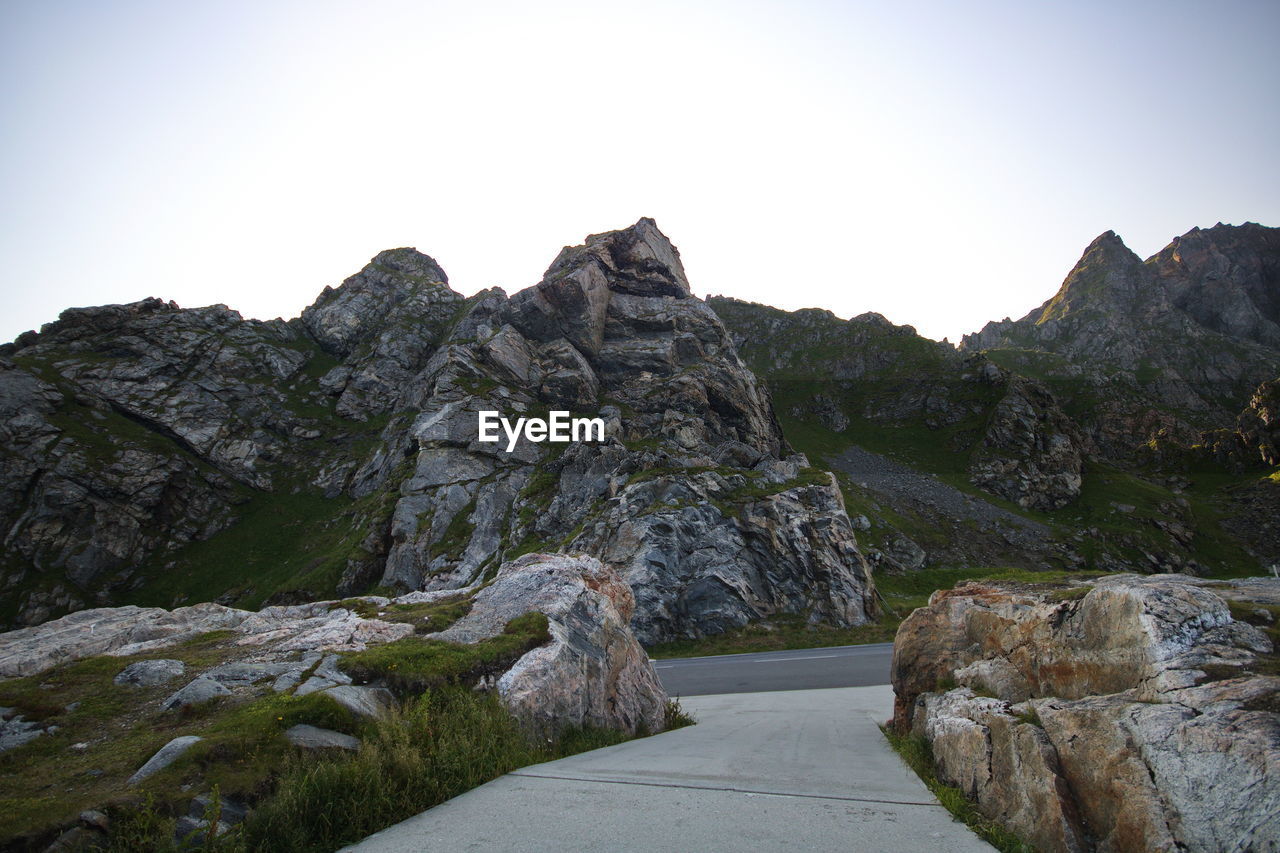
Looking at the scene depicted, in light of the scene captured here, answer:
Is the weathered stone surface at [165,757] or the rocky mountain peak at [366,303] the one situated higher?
the rocky mountain peak at [366,303]

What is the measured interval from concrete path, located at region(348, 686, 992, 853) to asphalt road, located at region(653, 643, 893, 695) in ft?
27.5

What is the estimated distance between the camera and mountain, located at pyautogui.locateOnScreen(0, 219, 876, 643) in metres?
34.2

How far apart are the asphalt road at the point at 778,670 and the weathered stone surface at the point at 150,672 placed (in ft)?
39.1

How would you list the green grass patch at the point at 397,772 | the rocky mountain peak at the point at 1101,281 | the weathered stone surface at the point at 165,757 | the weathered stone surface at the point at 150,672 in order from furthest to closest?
the rocky mountain peak at the point at 1101,281 < the weathered stone surface at the point at 150,672 < the weathered stone surface at the point at 165,757 < the green grass patch at the point at 397,772

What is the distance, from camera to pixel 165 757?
6156mm

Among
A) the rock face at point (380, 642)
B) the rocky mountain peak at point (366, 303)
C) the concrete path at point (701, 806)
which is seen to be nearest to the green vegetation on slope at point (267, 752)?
the rock face at point (380, 642)

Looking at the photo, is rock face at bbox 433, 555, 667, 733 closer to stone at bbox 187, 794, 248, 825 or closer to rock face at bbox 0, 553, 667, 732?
rock face at bbox 0, 553, 667, 732

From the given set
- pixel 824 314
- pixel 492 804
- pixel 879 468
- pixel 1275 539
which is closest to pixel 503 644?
pixel 492 804

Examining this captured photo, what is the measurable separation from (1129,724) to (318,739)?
326 inches

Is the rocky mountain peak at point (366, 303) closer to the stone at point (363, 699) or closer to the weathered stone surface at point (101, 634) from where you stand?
the weathered stone surface at point (101, 634)

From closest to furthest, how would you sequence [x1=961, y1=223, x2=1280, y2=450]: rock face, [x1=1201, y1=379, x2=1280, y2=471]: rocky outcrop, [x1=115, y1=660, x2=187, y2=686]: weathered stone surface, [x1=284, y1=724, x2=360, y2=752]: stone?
[x1=284, y1=724, x2=360, y2=752]: stone < [x1=115, y1=660, x2=187, y2=686]: weathered stone surface < [x1=1201, y1=379, x2=1280, y2=471]: rocky outcrop < [x1=961, y1=223, x2=1280, y2=450]: rock face

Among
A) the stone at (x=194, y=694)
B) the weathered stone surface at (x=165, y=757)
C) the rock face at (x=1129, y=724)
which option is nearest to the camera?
the rock face at (x=1129, y=724)

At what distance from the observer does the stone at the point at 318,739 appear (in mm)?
6730

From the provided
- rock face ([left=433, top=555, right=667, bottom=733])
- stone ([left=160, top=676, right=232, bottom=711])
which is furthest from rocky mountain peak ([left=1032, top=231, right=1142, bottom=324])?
stone ([left=160, top=676, right=232, bottom=711])
